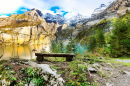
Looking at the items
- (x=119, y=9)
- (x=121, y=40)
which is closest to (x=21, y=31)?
(x=121, y=40)

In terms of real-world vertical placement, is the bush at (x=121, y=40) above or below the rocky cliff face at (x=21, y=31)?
below

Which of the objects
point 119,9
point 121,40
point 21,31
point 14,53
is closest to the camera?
point 14,53

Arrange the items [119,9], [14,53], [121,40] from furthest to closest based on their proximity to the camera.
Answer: [119,9]
[121,40]
[14,53]

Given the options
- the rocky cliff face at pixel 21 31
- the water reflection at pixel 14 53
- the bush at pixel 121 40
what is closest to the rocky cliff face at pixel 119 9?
the rocky cliff face at pixel 21 31

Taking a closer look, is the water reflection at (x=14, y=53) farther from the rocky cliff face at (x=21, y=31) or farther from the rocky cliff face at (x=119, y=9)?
the rocky cliff face at (x=119, y=9)

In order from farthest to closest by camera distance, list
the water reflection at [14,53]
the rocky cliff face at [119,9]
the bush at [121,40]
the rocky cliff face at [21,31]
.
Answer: the rocky cliff face at [21,31], the rocky cliff face at [119,9], the bush at [121,40], the water reflection at [14,53]

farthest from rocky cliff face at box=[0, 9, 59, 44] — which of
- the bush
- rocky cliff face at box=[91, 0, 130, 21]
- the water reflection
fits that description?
the bush

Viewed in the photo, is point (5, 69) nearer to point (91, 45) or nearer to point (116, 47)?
point (116, 47)

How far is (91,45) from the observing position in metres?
28.9

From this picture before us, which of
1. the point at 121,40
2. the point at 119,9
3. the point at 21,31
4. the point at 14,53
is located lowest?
the point at 14,53

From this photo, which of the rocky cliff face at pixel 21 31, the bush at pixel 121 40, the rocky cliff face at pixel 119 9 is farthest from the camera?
the rocky cliff face at pixel 21 31

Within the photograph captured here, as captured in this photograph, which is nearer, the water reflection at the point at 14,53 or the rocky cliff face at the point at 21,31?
the water reflection at the point at 14,53

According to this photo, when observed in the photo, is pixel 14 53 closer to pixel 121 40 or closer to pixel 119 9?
pixel 121 40

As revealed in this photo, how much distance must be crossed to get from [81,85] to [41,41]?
170932 millimetres
